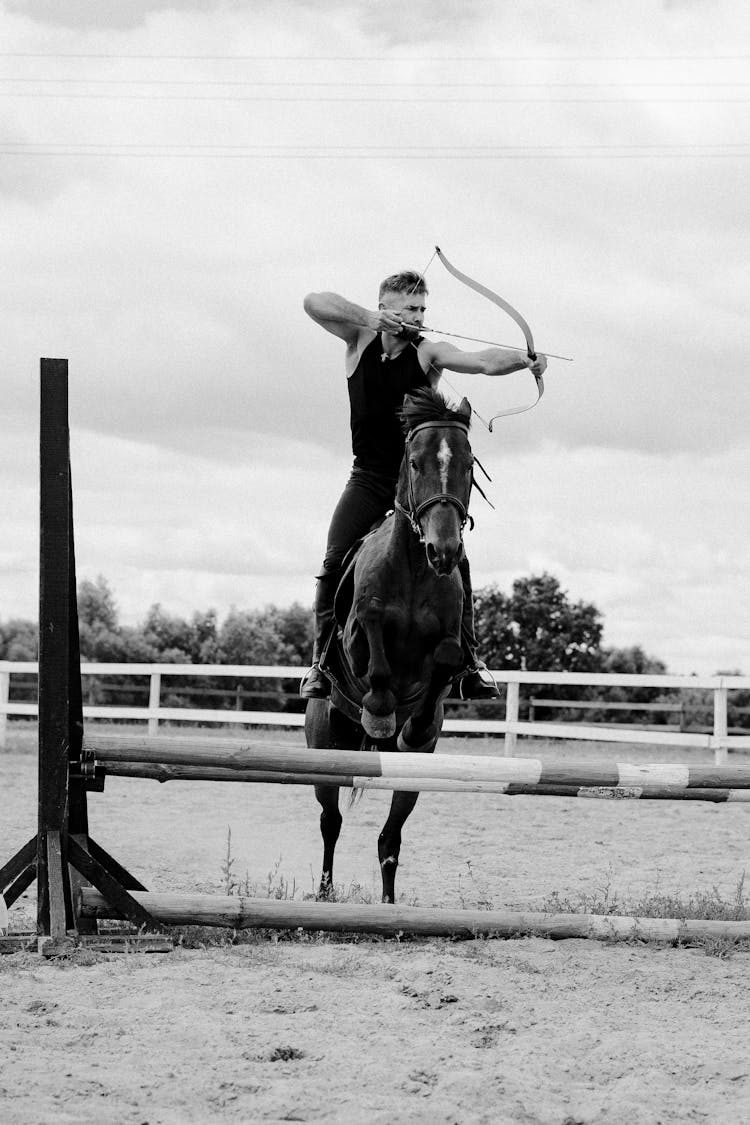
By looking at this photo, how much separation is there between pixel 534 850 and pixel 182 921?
467 centimetres

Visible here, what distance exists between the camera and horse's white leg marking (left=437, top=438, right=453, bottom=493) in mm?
5493

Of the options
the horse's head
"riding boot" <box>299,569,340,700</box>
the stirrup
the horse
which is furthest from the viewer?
"riding boot" <box>299,569,340,700</box>

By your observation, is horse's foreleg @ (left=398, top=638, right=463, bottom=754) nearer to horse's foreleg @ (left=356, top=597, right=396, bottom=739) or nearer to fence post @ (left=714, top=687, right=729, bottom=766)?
horse's foreleg @ (left=356, top=597, right=396, bottom=739)

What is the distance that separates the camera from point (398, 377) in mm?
6270

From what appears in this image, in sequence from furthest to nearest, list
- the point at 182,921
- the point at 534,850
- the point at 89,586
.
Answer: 1. the point at 89,586
2. the point at 534,850
3. the point at 182,921

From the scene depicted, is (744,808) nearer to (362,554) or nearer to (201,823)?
(201,823)

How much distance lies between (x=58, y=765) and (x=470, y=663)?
2160mm

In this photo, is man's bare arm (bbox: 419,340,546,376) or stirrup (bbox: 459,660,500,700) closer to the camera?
man's bare arm (bbox: 419,340,546,376)

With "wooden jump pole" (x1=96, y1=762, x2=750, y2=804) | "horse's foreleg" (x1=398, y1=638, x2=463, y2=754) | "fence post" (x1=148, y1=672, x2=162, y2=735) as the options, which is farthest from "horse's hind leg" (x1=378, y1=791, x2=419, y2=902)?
"fence post" (x1=148, y1=672, x2=162, y2=735)

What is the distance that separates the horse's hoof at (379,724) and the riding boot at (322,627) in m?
0.57

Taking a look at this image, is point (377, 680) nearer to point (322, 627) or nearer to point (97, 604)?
point (322, 627)

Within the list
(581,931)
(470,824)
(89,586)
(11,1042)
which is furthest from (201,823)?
(89,586)

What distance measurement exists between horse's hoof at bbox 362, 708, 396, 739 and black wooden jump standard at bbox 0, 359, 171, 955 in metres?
1.41

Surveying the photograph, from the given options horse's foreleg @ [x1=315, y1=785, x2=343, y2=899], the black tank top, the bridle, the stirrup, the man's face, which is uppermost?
the man's face
